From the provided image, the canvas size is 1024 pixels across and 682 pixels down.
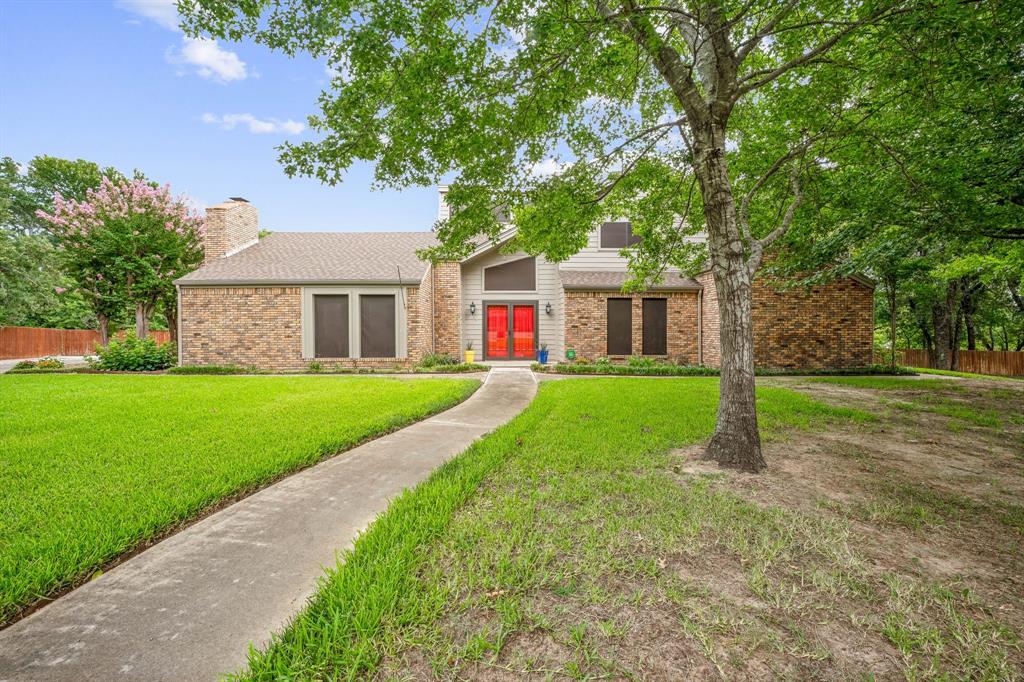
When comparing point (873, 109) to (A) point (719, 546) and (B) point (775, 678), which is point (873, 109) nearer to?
(A) point (719, 546)

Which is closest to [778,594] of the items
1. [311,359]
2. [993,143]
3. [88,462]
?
[88,462]

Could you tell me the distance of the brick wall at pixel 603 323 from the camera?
12828 millimetres

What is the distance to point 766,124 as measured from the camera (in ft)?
20.1

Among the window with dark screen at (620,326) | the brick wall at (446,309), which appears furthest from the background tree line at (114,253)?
the window with dark screen at (620,326)

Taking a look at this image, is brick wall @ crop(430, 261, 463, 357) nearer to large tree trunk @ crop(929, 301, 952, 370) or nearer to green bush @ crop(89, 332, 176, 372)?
green bush @ crop(89, 332, 176, 372)

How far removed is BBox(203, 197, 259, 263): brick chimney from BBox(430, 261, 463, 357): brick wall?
6.78m

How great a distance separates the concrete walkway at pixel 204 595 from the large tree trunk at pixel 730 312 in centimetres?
293

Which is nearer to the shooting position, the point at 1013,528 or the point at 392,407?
the point at 1013,528

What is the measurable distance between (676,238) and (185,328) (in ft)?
43.3

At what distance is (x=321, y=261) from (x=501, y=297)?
5938 millimetres

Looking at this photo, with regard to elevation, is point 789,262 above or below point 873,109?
below

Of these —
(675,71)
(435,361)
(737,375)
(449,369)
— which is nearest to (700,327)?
(449,369)

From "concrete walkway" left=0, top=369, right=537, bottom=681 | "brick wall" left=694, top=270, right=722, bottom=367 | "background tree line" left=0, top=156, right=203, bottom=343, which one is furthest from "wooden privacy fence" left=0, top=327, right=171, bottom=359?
"brick wall" left=694, top=270, right=722, bottom=367

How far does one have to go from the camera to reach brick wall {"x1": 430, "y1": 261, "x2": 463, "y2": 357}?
44.2 ft
